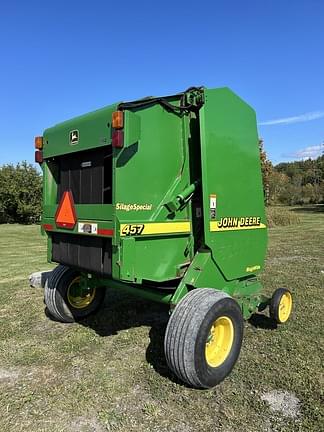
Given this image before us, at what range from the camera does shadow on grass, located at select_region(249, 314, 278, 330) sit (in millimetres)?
4781

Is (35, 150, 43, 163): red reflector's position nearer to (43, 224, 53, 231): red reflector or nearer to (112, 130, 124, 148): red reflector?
(43, 224, 53, 231): red reflector

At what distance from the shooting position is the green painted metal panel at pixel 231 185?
12.8ft

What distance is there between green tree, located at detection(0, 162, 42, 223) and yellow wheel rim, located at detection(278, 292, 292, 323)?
994 inches

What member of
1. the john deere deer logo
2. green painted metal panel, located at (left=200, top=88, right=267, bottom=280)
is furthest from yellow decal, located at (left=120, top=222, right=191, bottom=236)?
the john deere deer logo

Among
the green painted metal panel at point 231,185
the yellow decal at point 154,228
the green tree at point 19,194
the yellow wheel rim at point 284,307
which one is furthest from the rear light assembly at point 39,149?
the green tree at point 19,194

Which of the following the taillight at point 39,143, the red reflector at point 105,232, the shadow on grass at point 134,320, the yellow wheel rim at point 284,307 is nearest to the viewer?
the red reflector at point 105,232

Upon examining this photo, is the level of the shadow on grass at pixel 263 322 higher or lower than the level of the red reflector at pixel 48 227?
lower

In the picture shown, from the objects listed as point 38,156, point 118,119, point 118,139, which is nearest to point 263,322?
point 118,139

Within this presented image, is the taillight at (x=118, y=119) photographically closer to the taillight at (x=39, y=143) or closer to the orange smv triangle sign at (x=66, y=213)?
the orange smv triangle sign at (x=66, y=213)

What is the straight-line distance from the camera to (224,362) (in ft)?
11.7

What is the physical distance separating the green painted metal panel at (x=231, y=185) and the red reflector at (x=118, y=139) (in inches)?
35.9

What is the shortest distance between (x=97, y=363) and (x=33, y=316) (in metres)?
1.88

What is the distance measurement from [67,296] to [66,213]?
1468 millimetres


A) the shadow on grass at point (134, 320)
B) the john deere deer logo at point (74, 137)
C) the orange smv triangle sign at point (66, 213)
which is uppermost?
the john deere deer logo at point (74, 137)
